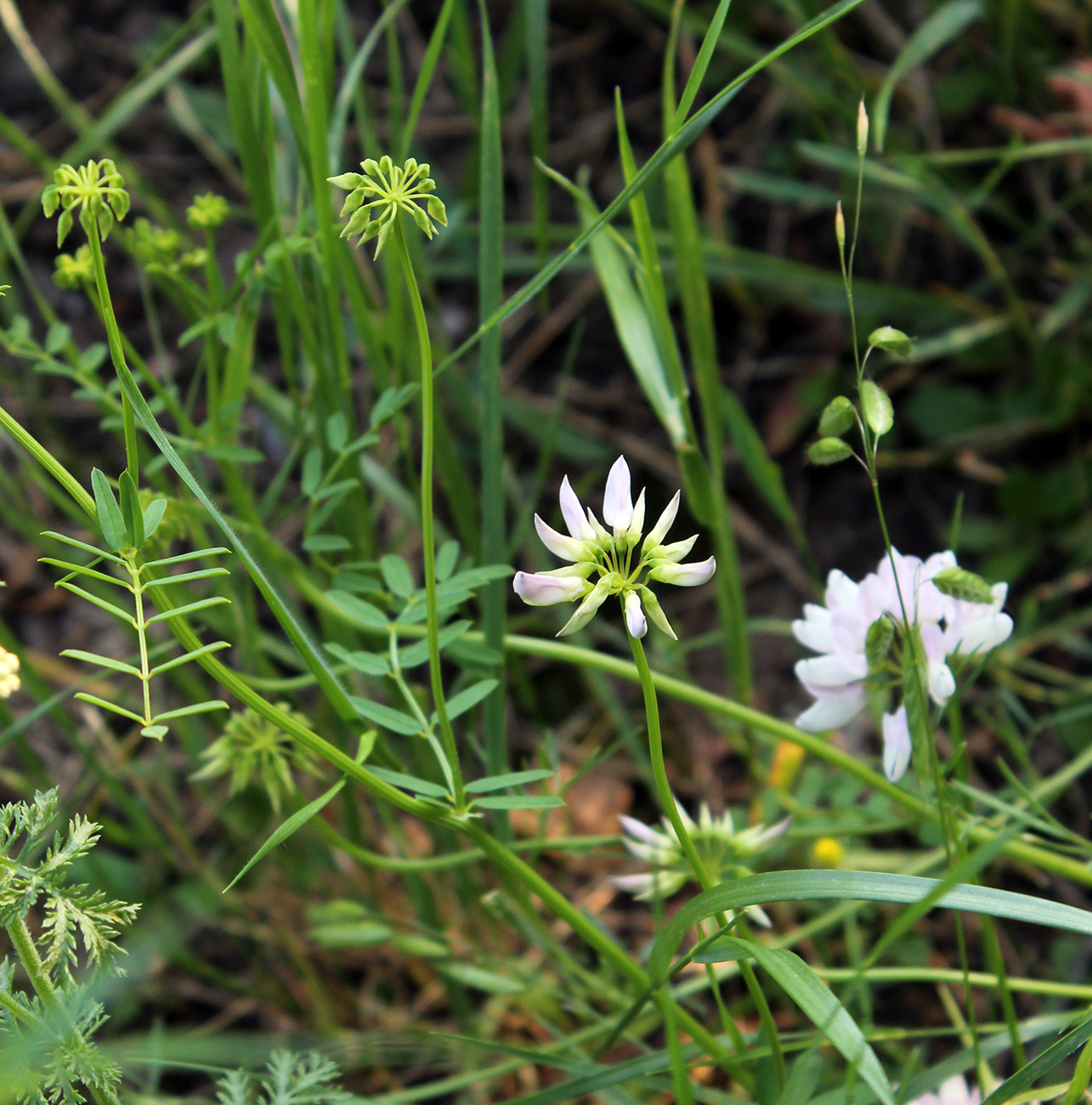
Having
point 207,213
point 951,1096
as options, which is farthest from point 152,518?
point 951,1096

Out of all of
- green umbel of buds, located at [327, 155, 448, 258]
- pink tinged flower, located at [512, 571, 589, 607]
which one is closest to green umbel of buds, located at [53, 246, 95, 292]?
green umbel of buds, located at [327, 155, 448, 258]

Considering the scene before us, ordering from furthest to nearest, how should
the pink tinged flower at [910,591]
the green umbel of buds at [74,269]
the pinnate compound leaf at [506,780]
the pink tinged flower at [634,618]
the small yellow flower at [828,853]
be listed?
the small yellow flower at [828,853], the green umbel of buds at [74,269], the pink tinged flower at [910,591], the pinnate compound leaf at [506,780], the pink tinged flower at [634,618]

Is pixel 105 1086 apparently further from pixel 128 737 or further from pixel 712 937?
pixel 128 737

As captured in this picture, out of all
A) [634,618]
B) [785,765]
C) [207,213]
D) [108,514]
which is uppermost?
[207,213]

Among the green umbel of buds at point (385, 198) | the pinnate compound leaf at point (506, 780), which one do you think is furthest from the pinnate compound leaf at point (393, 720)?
the green umbel of buds at point (385, 198)

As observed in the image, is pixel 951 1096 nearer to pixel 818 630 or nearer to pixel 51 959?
pixel 818 630

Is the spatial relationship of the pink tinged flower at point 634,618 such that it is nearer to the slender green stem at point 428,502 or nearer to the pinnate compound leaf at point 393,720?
the slender green stem at point 428,502
